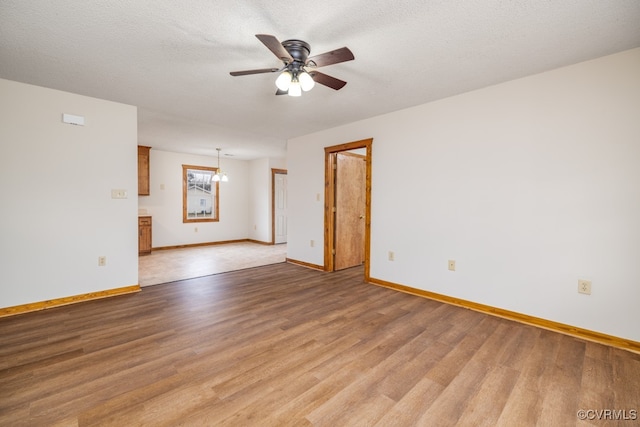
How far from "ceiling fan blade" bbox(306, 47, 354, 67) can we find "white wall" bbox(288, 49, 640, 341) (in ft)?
6.48

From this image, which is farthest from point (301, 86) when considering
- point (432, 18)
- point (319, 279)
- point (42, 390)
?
point (319, 279)

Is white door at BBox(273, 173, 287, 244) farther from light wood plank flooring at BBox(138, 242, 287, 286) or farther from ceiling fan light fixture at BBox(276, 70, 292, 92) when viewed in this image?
ceiling fan light fixture at BBox(276, 70, 292, 92)

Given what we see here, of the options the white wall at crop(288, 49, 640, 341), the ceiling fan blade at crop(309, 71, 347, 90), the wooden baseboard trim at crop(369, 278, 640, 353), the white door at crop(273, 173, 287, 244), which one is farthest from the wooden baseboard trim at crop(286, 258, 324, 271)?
the ceiling fan blade at crop(309, 71, 347, 90)

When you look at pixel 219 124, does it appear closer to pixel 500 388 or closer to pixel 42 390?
pixel 42 390

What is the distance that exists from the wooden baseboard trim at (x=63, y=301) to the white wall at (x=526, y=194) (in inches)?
138

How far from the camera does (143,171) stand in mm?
6078

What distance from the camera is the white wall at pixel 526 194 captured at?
2346 mm

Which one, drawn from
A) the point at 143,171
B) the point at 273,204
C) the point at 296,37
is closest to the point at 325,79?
the point at 296,37

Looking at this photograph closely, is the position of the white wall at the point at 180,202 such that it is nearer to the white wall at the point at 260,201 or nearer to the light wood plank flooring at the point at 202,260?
the white wall at the point at 260,201

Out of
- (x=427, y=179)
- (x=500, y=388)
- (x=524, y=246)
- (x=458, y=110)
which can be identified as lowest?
(x=500, y=388)

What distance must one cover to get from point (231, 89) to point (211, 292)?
2.55 m

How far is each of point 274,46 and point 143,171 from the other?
18.3 ft

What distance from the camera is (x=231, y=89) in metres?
3.09

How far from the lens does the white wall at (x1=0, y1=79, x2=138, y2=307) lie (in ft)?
9.71
